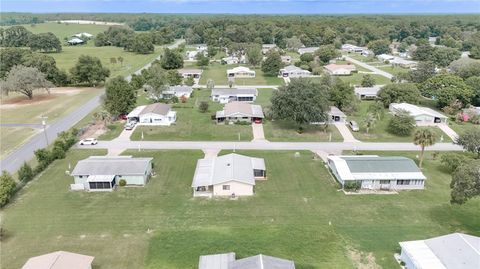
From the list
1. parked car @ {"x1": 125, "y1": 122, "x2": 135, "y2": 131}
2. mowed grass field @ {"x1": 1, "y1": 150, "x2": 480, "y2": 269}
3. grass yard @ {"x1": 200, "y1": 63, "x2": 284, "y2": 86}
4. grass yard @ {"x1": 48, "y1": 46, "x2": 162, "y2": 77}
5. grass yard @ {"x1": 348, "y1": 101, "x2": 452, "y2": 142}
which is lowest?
mowed grass field @ {"x1": 1, "y1": 150, "x2": 480, "y2": 269}

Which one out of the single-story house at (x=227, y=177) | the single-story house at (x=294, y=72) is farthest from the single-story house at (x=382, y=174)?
the single-story house at (x=294, y=72)

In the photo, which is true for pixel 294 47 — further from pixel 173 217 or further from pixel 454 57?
pixel 173 217

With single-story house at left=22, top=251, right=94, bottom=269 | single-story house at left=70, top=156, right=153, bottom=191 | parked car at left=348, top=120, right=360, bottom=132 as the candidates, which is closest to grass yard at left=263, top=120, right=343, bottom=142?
parked car at left=348, top=120, right=360, bottom=132

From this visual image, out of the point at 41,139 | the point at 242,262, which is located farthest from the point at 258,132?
the point at 242,262

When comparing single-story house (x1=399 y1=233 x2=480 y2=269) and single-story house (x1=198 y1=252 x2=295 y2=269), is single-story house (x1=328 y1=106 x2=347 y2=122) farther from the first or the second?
single-story house (x1=198 y1=252 x2=295 y2=269)

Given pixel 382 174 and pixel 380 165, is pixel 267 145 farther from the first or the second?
pixel 382 174

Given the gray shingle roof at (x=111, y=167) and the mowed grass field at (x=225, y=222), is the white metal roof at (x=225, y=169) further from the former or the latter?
the gray shingle roof at (x=111, y=167)
